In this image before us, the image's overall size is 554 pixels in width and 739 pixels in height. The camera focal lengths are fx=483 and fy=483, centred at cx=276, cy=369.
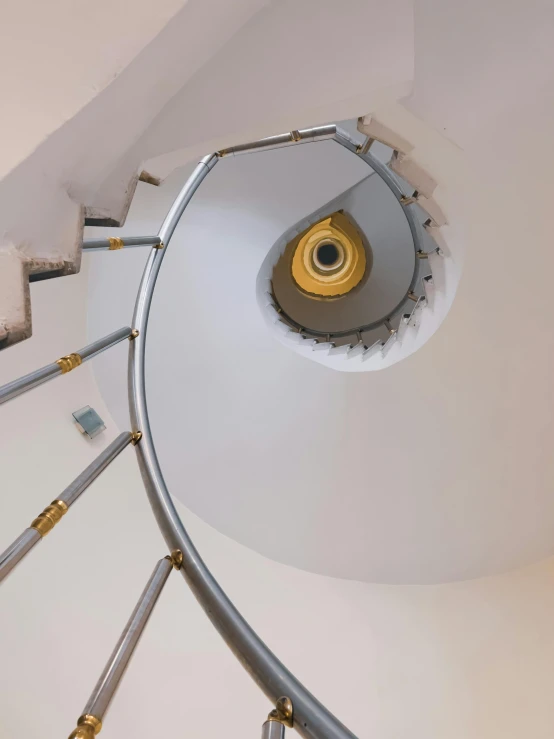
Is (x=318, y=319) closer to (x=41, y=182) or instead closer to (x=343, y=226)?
(x=343, y=226)

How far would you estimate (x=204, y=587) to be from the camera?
49.1 inches

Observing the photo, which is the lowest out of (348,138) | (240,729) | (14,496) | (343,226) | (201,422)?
(240,729)

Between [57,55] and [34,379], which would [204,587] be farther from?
[57,55]

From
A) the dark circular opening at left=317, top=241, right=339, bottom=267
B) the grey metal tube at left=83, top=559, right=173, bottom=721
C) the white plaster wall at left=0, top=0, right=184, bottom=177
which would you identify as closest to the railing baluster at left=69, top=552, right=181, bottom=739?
the grey metal tube at left=83, top=559, right=173, bottom=721

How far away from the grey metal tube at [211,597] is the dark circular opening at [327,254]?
8.86 m

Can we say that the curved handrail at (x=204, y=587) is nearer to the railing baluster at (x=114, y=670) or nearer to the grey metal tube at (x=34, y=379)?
the railing baluster at (x=114, y=670)

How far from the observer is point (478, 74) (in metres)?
1.96

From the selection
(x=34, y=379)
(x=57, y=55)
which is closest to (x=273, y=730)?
(x=34, y=379)

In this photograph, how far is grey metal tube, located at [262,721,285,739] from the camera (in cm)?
88

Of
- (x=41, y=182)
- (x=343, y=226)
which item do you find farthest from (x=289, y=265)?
(x=41, y=182)

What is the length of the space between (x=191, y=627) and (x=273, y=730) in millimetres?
1973

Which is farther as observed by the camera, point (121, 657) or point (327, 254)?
point (327, 254)

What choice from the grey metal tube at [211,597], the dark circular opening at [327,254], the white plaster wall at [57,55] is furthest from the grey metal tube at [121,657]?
the dark circular opening at [327,254]

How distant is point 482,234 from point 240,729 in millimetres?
2810
